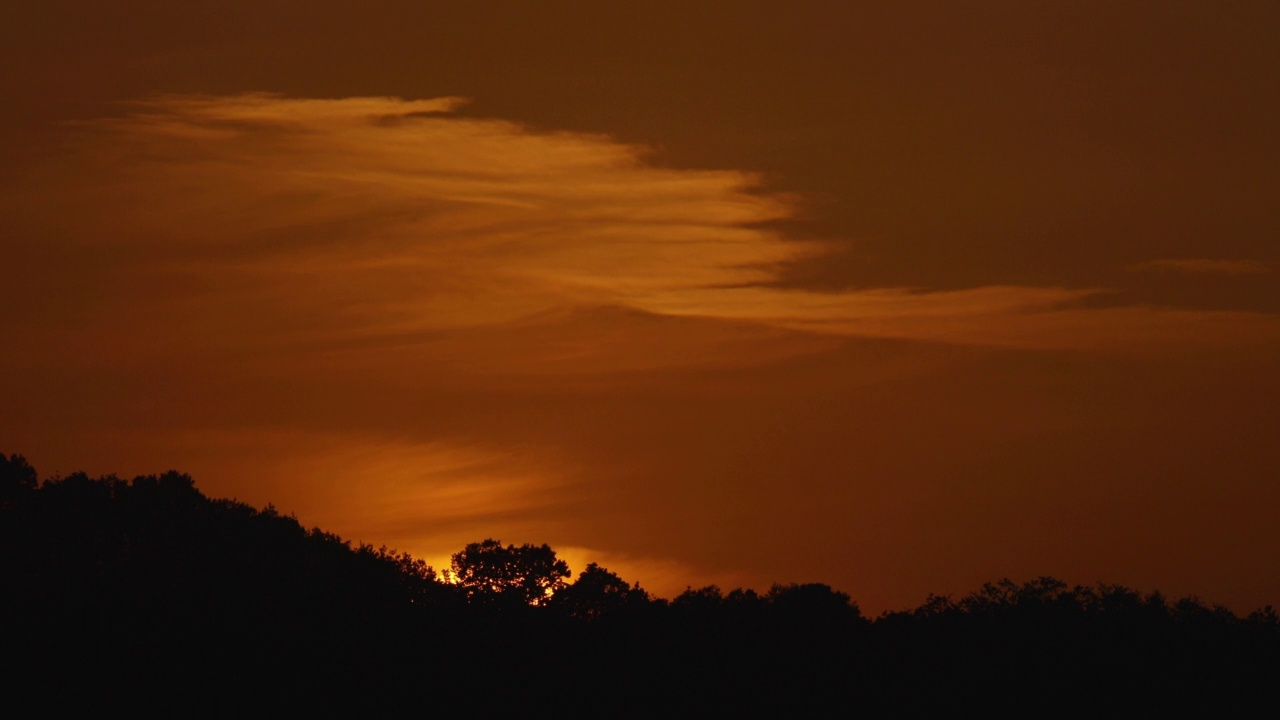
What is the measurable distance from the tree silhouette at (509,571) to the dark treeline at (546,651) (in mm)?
26727

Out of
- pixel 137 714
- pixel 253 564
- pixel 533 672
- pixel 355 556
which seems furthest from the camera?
pixel 355 556

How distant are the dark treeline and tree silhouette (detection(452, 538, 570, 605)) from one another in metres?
26.7

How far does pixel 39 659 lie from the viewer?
83.1 meters

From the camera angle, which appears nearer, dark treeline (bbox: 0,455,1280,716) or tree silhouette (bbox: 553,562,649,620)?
dark treeline (bbox: 0,455,1280,716)

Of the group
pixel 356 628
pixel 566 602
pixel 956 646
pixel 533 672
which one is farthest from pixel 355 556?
pixel 956 646

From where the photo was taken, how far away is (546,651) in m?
90.8

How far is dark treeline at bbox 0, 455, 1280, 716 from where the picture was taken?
273 feet

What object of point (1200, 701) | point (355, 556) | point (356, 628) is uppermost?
point (355, 556)

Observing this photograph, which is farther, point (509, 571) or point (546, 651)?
point (509, 571)

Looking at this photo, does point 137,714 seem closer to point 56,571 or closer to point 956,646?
point 56,571

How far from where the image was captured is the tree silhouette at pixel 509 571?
131250mm

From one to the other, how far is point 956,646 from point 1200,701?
11.8 metres

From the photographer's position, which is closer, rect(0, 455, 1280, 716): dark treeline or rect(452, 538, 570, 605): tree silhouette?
rect(0, 455, 1280, 716): dark treeline

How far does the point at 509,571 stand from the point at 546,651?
143ft
